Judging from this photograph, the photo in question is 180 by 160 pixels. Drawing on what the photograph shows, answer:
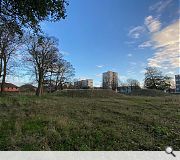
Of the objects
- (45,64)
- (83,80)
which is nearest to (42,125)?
(45,64)

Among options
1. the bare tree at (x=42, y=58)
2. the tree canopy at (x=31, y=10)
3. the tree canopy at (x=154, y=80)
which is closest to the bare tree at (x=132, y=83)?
the tree canopy at (x=154, y=80)

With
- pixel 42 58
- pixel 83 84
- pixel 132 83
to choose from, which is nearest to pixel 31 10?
pixel 42 58

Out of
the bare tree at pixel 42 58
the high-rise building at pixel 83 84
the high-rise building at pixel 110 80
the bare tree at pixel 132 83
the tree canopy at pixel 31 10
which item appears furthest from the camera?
the bare tree at pixel 132 83

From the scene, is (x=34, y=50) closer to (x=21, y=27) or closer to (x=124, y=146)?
(x=21, y=27)

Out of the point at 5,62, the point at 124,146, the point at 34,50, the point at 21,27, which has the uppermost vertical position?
the point at 34,50

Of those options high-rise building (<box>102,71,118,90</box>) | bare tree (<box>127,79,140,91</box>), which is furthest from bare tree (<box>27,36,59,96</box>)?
bare tree (<box>127,79,140,91</box>)

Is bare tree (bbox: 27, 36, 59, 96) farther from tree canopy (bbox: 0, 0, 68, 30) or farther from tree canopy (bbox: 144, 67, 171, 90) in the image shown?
tree canopy (bbox: 144, 67, 171, 90)

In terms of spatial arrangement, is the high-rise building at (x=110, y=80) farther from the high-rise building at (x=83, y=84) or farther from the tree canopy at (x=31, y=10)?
the tree canopy at (x=31, y=10)

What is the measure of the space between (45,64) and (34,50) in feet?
8.91

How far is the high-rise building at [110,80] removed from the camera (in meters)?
71.2
